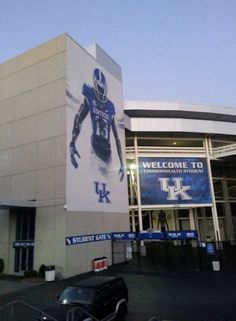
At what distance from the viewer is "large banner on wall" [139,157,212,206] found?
1545 inches

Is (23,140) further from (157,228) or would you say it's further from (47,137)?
(157,228)

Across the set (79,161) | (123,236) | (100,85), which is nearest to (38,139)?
(79,161)

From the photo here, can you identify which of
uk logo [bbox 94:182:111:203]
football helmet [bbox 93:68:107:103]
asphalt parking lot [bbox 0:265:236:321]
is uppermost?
football helmet [bbox 93:68:107:103]

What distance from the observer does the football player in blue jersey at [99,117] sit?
29.7m

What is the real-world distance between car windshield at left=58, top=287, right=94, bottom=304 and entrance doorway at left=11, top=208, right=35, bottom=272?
16.6 m

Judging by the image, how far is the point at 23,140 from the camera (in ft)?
99.0

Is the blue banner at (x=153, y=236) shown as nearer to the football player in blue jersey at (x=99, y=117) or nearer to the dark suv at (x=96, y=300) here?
the football player in blue jersey at (x=99, y=117)

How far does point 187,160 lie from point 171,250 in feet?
41.7

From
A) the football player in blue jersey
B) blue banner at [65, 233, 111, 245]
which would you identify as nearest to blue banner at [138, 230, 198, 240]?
blue banner at [65, 233, 111, 245]

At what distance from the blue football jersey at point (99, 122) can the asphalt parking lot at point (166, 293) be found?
12.6 meters

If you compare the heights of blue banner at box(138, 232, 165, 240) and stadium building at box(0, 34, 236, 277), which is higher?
stadium building at box(0, 34, 236, 277)

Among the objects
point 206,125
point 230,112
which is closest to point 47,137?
point 206,125

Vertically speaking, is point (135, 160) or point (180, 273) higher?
point (135, 160)

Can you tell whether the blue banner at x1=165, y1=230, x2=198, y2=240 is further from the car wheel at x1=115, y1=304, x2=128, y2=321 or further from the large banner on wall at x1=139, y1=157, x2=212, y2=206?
the car wheel at x1=115, y1=304, x2=128, y2=321
